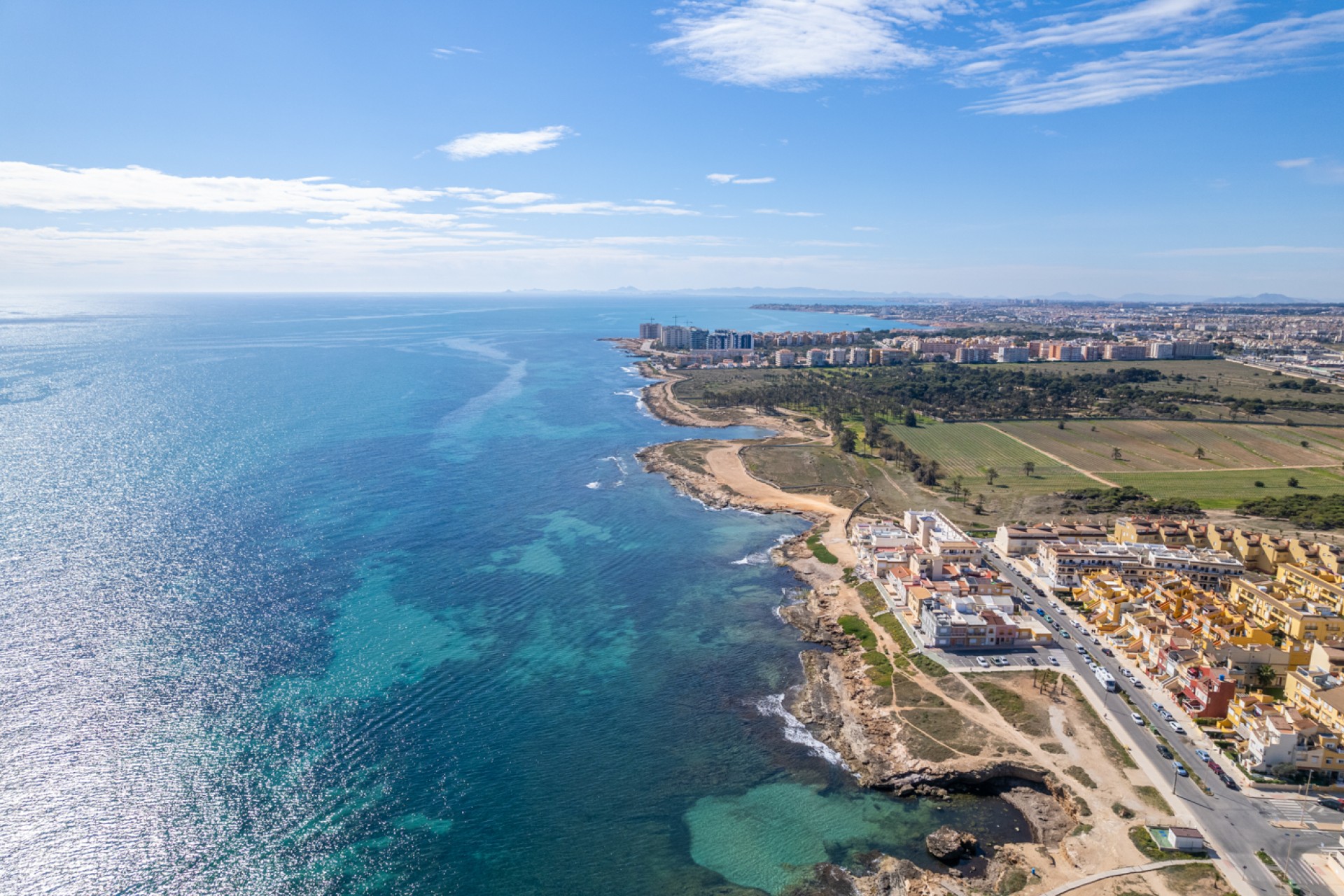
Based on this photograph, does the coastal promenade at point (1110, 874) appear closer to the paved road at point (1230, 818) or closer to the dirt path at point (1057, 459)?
the paved road at point (1230, 818)

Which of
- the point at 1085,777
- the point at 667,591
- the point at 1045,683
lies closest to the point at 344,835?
the point at 667,591

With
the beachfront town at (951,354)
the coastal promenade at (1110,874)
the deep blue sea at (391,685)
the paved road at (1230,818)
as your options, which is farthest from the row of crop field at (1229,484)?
the beachfront town at (951,354)

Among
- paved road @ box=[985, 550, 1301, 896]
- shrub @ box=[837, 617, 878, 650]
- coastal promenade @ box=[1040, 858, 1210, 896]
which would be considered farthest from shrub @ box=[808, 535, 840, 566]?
coastal promenade @ box=[1040, 858, 1210, 896]

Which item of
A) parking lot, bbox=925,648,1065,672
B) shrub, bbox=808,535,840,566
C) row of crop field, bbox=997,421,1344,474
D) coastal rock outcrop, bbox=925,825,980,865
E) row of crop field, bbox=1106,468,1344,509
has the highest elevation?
row of crop field, bbox=997,421,1344,474

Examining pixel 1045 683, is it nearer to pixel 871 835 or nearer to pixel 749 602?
pixel 871 835

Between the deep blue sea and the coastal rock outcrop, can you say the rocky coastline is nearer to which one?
the coastal rock outcrop

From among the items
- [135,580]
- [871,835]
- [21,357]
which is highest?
[21,357]

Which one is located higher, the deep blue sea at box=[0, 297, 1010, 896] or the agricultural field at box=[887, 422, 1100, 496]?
the agricultural field at box=[887, 422, 1100, 496]
